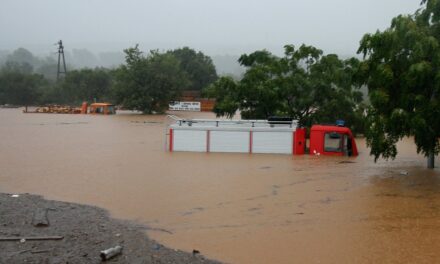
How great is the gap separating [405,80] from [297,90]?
1289 centimetres

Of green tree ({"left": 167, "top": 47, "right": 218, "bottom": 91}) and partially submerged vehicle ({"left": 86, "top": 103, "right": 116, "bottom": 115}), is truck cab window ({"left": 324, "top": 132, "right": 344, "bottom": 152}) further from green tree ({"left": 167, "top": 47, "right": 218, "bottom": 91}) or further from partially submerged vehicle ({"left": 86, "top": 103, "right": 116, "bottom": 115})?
green tree ({"left": 167, "top": 47, "right": 218, "bottom": 91})

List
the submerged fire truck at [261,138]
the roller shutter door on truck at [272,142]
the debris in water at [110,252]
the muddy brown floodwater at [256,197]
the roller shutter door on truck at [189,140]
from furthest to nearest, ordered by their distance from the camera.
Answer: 1. the roller shutter door on truck at [189,140]
2. the roller shutter door on truck at [272,142]
3. the submerged fire truck at [261,138]
4. the muddy brown floodwater at [256,197]
5. the debris in water at [110,252]

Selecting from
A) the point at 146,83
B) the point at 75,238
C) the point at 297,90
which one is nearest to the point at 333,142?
the point at 297,90

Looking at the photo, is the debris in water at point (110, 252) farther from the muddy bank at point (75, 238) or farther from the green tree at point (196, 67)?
the green tree at point (196, 67)

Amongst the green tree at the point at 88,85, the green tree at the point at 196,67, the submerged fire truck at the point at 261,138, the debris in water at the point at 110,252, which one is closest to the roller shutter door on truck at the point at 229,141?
the submerged fire truck at the point at 261,138

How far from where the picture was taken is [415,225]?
12516mm

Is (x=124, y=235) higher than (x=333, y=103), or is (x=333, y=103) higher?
(x=333, y=103)

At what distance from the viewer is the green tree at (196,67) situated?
298ft

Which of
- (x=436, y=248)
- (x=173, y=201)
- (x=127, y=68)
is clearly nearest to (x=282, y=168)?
(x=173, y=201)

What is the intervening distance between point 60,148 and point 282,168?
12.4 m

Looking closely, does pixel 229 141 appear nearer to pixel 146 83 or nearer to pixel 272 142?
pixel 272 142

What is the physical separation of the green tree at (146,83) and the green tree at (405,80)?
45.6 meters

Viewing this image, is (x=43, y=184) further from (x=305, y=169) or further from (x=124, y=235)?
(x=305, y=169)

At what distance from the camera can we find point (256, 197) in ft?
51.1
